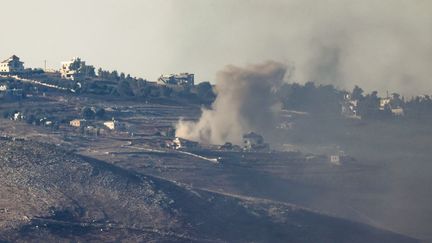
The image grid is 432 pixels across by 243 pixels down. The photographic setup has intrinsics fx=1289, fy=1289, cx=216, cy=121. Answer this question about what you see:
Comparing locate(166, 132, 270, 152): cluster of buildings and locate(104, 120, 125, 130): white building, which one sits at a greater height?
locate(104, 120, 125, 130): white building

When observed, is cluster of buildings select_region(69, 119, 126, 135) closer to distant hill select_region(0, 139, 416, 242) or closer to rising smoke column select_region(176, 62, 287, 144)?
rising smoke column select_region(176, 62, 287, 144)

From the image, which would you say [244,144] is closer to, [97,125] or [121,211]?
[97,125]

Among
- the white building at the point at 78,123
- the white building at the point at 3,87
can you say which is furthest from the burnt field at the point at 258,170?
the white building at the point at 3,87

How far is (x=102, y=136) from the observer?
550 feet

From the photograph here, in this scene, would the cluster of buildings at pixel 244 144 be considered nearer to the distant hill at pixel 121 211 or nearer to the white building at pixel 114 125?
the white building at pixel 114 125

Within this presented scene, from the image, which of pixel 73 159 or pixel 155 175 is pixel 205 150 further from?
pixel 73 159

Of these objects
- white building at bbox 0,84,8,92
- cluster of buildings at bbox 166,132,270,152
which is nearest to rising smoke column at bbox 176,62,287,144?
cluster of buildings at bbox 166,132,270,152

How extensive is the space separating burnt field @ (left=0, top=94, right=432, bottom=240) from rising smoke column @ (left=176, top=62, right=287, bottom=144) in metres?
5.37

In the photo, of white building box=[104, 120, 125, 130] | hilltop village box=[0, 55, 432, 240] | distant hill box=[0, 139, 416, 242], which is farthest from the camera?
white building box=[104, 120, 125, 130]

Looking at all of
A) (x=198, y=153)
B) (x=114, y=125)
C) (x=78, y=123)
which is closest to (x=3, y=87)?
(x=78, y=123)

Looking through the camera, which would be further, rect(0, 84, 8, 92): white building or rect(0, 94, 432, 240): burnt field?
rect(0, 84, 8, 92): white building

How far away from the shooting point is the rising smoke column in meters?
180

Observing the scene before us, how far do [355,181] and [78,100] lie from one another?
189ft

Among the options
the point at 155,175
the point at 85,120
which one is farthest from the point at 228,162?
the point at 85,120
